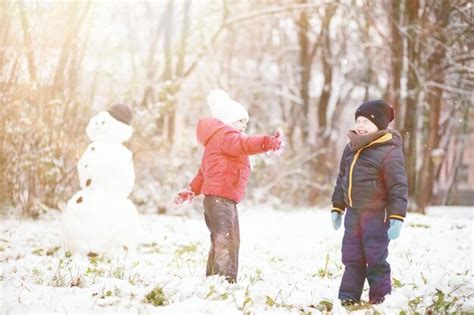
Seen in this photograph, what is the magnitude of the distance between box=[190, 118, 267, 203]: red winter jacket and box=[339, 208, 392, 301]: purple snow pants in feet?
3.32

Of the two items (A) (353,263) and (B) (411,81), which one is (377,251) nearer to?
(A) (353,263)

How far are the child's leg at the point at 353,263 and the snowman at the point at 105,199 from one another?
365 centimetres

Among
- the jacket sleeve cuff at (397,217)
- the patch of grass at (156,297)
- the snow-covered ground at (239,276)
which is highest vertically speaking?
the jacket sleeve cuff at (397,217)

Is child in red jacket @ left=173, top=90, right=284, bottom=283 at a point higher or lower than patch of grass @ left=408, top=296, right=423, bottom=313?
higher

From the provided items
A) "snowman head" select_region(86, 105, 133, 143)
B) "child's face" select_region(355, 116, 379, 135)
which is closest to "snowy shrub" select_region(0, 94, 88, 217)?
"snowman head" select_region(86, 105, 133, 143)

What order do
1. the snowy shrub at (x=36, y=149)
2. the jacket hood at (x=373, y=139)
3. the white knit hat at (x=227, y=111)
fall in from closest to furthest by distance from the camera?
the jacket hood at (x=373, y=139), the white knit hat at (x=227, y=111), the snowy shrub at (x=36, y=149)

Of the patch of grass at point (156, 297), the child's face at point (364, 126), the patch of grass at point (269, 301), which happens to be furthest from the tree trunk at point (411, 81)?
the patch of grass at point (156, 297)

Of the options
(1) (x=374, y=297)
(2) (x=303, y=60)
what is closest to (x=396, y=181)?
(1) (x=374, y=297)

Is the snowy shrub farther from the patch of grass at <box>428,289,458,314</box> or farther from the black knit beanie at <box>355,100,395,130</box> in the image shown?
the patch of grass at <box>428,289,458,314</box>

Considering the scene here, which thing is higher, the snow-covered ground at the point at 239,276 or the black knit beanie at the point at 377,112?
the black knit beanie at the point at 377,112

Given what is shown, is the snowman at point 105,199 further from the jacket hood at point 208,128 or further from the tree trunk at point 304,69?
the tree trunk at point 304,69

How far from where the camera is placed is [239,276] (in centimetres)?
573

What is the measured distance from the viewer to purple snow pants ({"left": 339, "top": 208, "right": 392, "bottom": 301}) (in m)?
4.52

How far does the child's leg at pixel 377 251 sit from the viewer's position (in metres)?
4.51
